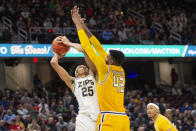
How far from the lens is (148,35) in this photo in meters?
18.8

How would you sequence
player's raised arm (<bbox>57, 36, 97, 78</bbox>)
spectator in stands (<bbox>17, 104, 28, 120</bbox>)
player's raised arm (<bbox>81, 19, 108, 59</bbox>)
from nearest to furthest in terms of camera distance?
player's raised arm (<bbox>81, 19, 108, 59</bbox>) → player's raised arm (<bbox>57, 36, 97, 78</bbox>) → spectator in stands (<bbox>17, 104, 28, 120</bbox>)

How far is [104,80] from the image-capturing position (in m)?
5.14

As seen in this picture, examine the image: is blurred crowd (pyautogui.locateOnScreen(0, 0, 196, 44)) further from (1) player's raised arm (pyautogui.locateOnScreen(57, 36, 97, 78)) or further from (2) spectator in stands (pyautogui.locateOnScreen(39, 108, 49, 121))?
(1) player's raised arm (pyautogui.locateOnScreen(57, 36, 97, 78))

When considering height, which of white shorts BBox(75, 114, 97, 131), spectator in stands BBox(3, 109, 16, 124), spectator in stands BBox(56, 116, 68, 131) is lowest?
spectator in stands BBox(56, 116, 68, 131)

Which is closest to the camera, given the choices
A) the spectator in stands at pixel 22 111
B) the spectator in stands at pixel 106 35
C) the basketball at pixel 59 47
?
the basketball at pixel 59 47

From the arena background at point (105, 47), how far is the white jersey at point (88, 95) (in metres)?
7.03

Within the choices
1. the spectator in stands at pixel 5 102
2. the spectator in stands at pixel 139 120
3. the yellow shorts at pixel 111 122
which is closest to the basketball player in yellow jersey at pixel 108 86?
the yellow shorts at pixel 111 122

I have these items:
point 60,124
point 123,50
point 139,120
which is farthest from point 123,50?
point 60,124

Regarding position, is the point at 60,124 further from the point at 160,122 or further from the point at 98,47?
the point at 98,47

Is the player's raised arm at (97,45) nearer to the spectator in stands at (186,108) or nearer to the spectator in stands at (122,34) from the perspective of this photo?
the spectator in stands at (186,108)

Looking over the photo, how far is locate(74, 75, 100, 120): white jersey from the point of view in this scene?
5.41 metres

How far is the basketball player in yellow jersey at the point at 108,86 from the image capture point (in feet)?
16.6

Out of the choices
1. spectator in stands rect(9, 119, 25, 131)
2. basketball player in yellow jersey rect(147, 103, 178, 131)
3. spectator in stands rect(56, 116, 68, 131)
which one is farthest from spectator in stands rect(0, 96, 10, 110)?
basketball player in yellow jersey rect(147, 103, 178, 131)

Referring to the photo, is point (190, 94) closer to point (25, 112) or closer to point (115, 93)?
point (25, 112)
